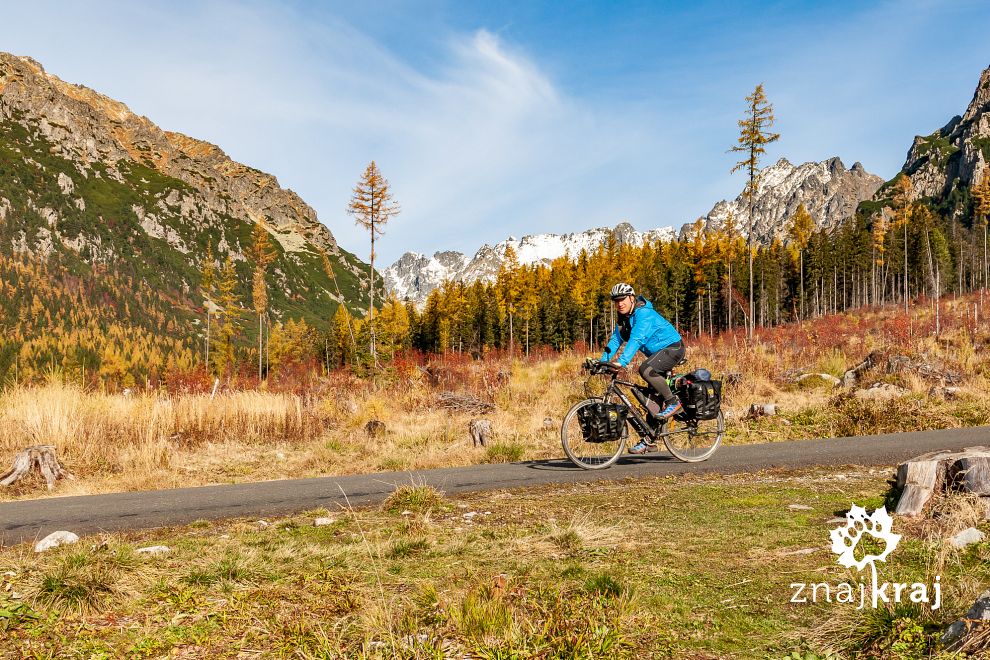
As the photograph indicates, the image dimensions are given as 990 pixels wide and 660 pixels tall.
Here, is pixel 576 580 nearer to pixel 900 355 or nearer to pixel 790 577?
pixel 790 577

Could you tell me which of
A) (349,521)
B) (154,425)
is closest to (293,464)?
(154,425)

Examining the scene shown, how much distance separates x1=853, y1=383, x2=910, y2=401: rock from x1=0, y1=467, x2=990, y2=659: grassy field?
882 cm

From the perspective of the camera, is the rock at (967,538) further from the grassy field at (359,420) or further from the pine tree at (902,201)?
the pine tree at (902,201)

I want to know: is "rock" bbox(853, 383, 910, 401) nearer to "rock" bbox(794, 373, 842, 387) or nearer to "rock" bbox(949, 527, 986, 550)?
"rock" bbox(794, 373, 842, 387)

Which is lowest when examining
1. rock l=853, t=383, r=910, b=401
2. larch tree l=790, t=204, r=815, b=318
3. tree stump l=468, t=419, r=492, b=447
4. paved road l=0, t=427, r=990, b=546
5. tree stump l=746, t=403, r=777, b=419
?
paved road l=0, t=427, r=990, b=546

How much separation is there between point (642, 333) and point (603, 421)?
1.26m

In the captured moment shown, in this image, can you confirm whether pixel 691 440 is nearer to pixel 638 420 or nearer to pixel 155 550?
pixel 638 420

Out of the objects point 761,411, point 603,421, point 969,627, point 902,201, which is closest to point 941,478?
point 969,627

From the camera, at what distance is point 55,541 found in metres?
4.23

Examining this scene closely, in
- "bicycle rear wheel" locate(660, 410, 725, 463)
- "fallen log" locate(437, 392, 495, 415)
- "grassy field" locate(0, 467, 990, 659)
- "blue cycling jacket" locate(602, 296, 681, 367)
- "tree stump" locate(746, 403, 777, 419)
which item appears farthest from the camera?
Answer: "fallen log" locate(437, 392, 495, 415)

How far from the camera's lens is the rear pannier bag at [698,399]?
8086mm

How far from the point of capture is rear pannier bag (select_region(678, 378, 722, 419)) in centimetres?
809

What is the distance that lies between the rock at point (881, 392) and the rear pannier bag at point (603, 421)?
6.89 m

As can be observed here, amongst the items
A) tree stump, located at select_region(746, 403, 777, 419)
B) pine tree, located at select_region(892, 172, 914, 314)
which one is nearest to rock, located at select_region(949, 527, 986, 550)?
tree stump, located at select_region(746, 403, 777, 419)
